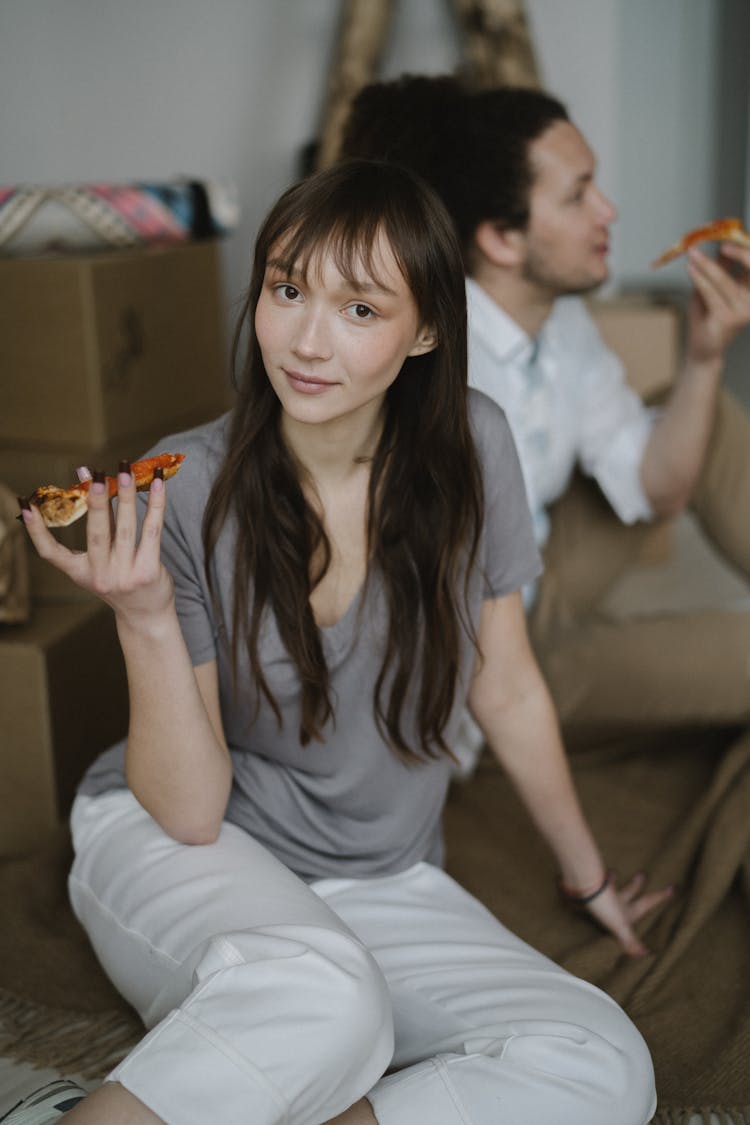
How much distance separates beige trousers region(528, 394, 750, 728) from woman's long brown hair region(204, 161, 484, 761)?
23.6 inches

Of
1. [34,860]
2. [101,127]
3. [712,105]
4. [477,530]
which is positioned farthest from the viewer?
[712,105]

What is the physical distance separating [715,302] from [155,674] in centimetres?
105

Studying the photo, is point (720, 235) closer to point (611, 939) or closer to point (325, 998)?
point (611, 939)

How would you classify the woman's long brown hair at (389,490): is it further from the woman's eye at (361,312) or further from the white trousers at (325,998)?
the white trousers at (325,998)

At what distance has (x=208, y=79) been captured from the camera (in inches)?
116

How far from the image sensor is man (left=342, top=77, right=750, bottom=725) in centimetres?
173

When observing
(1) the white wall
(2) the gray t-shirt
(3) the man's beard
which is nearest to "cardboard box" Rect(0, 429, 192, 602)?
(2) the gray t-shirt

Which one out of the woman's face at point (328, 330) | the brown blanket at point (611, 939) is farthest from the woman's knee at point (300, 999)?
the woman's face at point (328, 330)

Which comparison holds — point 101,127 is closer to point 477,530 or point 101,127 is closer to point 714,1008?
point 477,530

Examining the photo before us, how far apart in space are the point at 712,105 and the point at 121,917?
10.7 ft

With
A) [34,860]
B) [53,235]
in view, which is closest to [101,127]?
[53,235]

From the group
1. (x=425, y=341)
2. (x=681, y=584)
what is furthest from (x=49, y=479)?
(x=681, y=584)

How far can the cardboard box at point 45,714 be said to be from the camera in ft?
5.31

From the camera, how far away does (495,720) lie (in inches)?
52.7
